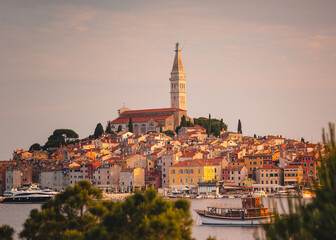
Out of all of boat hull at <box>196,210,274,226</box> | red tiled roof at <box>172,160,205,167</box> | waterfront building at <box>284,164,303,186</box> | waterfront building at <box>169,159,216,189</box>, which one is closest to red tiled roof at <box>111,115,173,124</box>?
red tiled roof at <box>172,160,205,167</box>

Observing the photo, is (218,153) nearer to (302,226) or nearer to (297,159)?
(297,159)

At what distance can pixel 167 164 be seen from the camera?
269 feet

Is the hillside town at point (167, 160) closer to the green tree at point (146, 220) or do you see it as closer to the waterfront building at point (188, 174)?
the waterfront building at point (188, 174)

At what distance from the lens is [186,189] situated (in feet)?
256

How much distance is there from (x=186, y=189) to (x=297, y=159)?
12147 mm

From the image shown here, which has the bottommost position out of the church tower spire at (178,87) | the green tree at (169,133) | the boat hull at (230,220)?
the boat hull at (230,220)

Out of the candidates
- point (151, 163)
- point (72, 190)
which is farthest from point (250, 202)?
point (151, 163)

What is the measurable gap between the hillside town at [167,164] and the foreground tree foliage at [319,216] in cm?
5904

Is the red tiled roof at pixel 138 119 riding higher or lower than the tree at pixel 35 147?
higher

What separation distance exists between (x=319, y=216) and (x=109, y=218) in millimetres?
7051

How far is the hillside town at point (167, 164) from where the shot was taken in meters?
79.0

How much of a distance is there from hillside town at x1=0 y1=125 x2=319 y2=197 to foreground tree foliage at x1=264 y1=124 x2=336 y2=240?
59042 mm

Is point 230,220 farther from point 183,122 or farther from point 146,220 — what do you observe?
point 183,122

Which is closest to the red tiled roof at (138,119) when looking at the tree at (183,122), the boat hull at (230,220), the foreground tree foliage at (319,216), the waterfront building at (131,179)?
the tree at (183,122)
